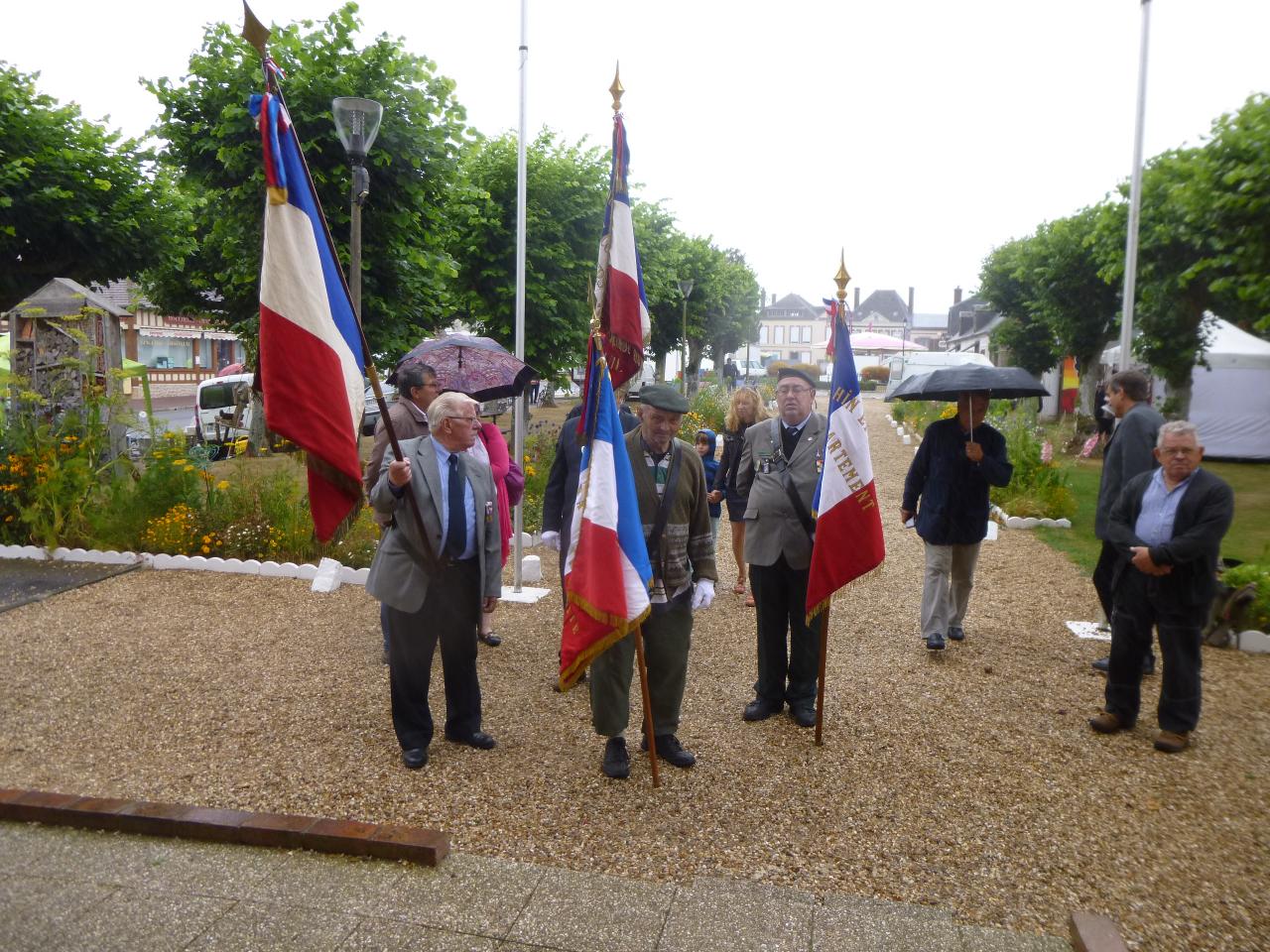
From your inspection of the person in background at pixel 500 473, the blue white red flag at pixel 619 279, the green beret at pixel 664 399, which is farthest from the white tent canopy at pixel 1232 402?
the green beret at pixel 664 399

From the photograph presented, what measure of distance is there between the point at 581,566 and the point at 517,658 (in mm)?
2332

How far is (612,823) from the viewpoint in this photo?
4.07m

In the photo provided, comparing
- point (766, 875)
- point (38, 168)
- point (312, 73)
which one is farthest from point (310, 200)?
point (38, 168)

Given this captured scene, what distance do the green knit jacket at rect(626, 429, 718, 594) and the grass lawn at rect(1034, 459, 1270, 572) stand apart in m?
5.42

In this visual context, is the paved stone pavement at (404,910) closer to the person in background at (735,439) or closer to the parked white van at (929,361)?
the person in background at (735,439)

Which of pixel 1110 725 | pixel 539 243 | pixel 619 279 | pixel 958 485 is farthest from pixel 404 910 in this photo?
pixel 539 243

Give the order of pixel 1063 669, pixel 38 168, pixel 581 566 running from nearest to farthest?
pixel 581 566
pixel 1063 669
pixel 38 168

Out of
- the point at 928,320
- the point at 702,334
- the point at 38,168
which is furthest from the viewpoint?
the point at 928,320

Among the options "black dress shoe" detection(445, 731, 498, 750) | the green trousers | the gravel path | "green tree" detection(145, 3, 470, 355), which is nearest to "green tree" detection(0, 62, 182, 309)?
"green tree" detection(145, 3, 470, 355)

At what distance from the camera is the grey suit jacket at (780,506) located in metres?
5.10

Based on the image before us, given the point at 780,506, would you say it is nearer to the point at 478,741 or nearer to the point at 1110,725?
the point at 478,741

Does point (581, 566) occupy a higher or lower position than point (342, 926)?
higher

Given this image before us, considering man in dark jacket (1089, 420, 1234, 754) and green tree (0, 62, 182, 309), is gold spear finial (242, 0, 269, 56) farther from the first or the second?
green tree (0, 62, 182, 309)

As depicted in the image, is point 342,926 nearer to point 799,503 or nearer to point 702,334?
point 799,503
